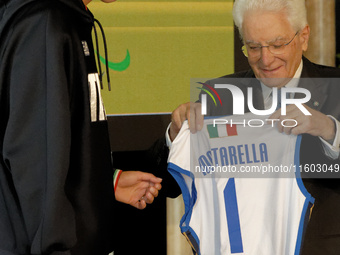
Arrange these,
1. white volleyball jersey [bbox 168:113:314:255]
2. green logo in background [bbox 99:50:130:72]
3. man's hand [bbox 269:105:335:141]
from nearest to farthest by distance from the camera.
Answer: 1. man's hand [bbox 269:105:335:141]
2. white volleyball jersey [bbox 168:113:314:255]
3. green logo in background [bbox 99:50:130:72]

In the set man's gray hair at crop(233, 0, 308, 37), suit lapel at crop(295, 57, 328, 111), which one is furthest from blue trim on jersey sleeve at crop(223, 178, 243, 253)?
man's gray hair at crop(233, 0, 308, 37)

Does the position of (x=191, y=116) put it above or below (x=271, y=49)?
below

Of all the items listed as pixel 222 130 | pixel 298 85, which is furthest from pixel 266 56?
pixel 222 130

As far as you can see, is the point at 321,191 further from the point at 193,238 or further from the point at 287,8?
the point at 287,8

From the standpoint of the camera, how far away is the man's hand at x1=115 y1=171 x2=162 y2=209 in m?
1.47

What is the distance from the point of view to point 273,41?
59.0 inches

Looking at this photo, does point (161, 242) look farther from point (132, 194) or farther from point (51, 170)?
point (51, 170)

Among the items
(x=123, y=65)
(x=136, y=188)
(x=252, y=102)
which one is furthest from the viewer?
(x=123, y=65)

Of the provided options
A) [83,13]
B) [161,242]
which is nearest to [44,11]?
[83,13]

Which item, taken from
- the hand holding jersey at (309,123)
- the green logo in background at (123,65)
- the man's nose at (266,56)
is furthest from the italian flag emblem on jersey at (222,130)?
the green logo in background at (123,65)

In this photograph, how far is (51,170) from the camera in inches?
38.2

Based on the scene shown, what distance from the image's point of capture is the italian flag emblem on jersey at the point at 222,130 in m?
1.51

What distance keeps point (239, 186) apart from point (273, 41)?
51 centimetres

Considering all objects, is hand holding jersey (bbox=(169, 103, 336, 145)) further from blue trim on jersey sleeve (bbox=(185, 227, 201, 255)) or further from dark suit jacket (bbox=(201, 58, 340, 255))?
blue trim on jersey sleeve (bbox=(185, 227, 201, 255))
